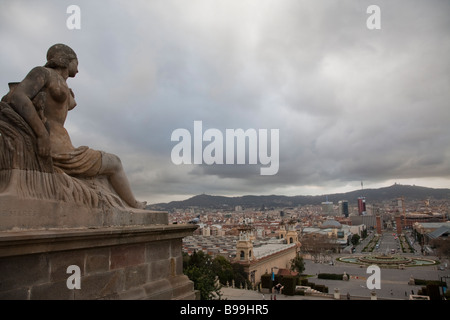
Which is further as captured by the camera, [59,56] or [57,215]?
[59,56]

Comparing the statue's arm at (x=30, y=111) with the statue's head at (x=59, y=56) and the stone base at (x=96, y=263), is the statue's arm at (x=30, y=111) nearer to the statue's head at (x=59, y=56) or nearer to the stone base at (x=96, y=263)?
the statue's head at (x=59, y=56)

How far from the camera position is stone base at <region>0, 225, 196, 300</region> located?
2.78 metres

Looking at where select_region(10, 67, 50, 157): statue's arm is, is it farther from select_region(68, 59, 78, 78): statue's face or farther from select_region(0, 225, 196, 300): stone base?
select_region(0, 225, 196, 300): stone base

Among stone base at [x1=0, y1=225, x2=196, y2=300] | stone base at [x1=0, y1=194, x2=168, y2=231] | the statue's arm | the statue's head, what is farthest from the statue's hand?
the statue's head

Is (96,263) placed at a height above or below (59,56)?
below

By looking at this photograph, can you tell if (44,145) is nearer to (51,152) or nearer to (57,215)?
(51,152)

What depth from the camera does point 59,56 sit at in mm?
4070

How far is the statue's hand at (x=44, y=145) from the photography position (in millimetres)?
3354

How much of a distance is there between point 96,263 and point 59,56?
2573 mm

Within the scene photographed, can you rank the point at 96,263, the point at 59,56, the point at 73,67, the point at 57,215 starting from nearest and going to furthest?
the point at 57,215 → the point at 96,263 → the point at 59,56 → the point at 73,67

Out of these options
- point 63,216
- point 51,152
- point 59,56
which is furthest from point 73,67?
point 63,216

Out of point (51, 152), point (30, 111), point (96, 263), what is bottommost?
point (96, 263)
